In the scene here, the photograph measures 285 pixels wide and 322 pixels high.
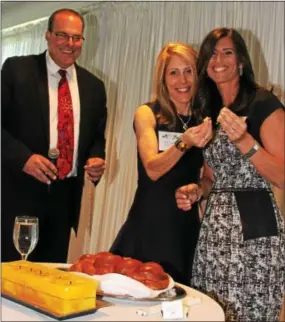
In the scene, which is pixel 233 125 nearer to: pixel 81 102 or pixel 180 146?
pixel 180 146

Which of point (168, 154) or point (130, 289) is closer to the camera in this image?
point (130, 289)

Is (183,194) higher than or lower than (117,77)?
lower

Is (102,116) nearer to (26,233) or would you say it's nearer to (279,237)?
(279,237)

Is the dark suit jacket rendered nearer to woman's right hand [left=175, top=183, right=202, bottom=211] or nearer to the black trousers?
the black trousers

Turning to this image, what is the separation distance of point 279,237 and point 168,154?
0.36 meters

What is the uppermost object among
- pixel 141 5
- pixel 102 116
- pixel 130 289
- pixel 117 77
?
pixel 141 5

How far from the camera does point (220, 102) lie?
4.55 ft

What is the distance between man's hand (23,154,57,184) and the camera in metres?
1.52

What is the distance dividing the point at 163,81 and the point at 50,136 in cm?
40

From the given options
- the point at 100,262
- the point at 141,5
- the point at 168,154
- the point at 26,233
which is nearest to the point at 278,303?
the point at 168,154

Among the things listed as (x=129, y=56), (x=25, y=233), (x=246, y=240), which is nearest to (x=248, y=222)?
(x=246, y=240)

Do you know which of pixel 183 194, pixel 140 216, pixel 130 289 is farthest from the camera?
pixel 140 216

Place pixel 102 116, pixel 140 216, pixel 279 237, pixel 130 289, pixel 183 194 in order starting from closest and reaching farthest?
pixel 130 289 → pixel 279 237 → pixel 183 194 → pixel 140 216 → pixel 102 116

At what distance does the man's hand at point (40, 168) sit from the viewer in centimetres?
152
